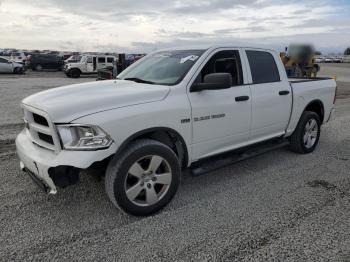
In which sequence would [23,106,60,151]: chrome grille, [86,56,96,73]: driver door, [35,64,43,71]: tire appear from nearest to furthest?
[23,106,60,151]: chrome grille
[86,56,96,73]: driver door
[35,64,43,71]: tire

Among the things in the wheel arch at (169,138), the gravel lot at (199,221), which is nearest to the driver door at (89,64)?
the gravel lot at (199,221)

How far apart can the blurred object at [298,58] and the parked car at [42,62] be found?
→ 24.2m

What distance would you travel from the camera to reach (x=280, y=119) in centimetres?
519

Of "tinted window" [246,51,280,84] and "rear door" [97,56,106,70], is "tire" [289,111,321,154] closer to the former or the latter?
"tinted window" [246,51,280,84]

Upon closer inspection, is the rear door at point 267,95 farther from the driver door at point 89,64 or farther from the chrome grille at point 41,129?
the driver door at point 89,64

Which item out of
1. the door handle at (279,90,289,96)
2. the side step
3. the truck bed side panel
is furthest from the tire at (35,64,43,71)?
the door handle at (279,90,289,96)

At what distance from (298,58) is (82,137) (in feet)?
42.0

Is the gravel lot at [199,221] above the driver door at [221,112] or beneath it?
beneath

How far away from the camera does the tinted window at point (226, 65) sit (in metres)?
4.27

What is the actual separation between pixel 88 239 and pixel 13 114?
22.6 feet

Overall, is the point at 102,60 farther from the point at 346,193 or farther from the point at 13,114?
the point at 346,193

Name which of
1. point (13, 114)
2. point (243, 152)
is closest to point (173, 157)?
point (243, 152)

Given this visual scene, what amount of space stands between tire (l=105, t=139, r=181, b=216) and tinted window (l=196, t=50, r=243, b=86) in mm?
1257

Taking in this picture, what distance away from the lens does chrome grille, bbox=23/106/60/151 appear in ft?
10.5
